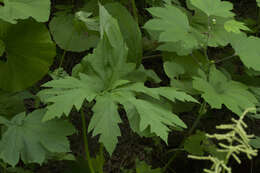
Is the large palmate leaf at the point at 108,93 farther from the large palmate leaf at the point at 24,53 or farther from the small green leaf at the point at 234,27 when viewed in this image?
the small green leaf at the point at 234,27

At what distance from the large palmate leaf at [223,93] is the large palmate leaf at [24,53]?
690 mm

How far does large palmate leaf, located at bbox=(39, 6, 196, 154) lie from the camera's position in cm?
109

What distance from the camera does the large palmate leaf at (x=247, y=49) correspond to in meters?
1.47

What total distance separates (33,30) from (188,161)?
39.5 inches

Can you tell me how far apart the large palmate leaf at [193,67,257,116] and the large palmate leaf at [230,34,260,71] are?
10 cm

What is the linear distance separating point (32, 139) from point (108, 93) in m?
0.30

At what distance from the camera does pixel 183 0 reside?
2.48m

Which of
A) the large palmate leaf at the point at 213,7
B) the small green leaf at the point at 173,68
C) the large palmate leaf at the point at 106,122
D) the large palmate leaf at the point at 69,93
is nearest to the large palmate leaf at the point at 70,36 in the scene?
the small green leaf at the point at 173,68

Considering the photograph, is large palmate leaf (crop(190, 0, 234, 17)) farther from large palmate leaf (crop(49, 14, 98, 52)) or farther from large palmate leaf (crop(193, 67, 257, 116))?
large palmate leaf (crop(49, 14, 98, 52))

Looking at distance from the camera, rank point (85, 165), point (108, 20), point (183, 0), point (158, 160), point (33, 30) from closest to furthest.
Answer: point (108, 20), point (85, 165), point (33, 30), point (158, 160), point (183, 0)

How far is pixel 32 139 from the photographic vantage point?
118cm

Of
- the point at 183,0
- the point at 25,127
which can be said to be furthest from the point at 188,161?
the point at 183,0

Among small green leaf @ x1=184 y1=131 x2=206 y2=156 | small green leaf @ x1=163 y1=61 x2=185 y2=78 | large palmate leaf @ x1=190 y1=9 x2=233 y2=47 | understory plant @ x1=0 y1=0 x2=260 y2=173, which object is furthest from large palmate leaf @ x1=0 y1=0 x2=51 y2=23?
small green leaf @ x1=184 y1=131 x2=206 y2=156

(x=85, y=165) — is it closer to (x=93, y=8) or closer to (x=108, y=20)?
(x=108, y=20)
